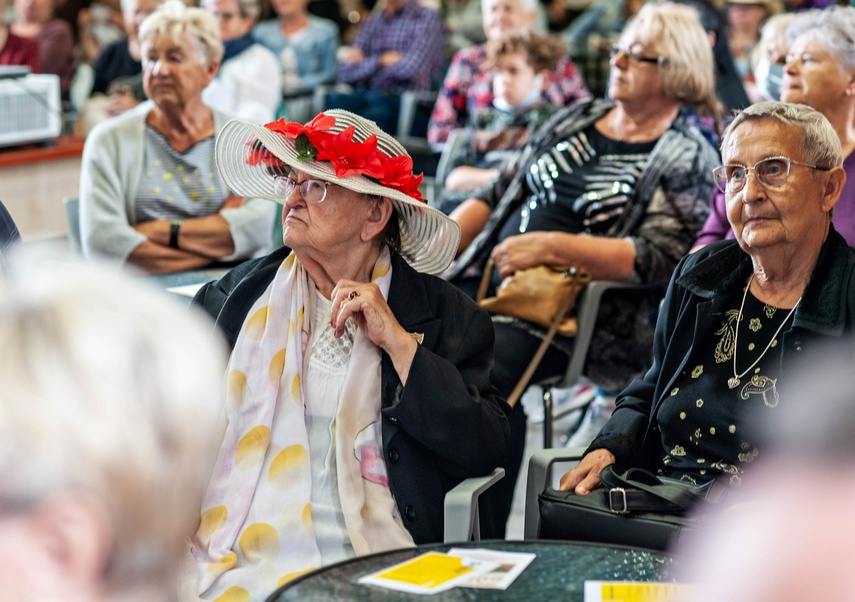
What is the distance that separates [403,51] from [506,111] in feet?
9.40

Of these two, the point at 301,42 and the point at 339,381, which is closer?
the point at 339,381

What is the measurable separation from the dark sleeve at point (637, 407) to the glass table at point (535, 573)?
549 millimetres

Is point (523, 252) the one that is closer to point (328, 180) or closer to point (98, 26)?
point (328, 180)

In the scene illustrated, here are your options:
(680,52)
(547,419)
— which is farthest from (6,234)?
(680,52)

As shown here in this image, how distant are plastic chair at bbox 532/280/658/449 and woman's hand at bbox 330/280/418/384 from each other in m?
1.28

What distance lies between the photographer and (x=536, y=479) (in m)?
2.30

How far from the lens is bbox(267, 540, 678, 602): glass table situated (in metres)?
1.59

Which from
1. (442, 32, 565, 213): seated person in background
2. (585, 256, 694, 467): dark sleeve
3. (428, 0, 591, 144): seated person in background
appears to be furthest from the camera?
(428, 0, 591, 144): seated person in background

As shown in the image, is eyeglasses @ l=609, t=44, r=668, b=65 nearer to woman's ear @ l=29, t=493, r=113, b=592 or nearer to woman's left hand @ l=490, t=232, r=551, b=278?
woman's left hand @ l=490, t=232, r=551, b=278

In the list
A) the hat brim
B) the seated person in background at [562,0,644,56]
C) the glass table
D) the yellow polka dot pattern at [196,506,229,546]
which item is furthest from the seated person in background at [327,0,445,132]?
the glass table

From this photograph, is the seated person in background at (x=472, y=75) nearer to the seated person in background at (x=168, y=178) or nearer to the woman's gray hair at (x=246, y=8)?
the woman's gray hair at (x=246, y=8)

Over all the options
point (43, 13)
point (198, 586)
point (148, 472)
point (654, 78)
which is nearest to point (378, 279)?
point (198, 586)

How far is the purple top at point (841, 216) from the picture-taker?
9.29 ft

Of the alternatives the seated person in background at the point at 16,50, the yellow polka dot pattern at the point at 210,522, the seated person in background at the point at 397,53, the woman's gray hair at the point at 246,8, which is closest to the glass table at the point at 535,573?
the yellow polka dot pattern at the point at 210,522
